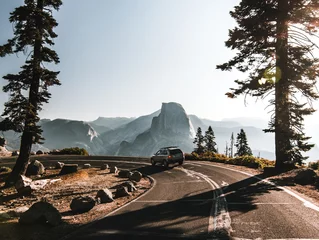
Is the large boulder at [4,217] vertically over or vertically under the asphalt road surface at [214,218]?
under

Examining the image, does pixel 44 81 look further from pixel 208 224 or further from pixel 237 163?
pixel 237 163

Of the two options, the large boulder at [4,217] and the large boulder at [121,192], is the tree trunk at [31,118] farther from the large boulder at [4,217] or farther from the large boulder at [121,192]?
the large boulder at [4,217]

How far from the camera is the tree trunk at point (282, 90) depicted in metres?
17.3

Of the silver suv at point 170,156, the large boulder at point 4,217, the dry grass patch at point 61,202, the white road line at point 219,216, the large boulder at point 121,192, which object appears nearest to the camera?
the white road line at point 219,216

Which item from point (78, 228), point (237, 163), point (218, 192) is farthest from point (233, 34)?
point (78, 228)

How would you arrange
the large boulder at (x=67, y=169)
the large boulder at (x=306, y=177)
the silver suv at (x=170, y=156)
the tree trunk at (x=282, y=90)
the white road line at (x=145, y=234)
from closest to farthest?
the white road line at (x=145, y=234), the large boulder at (x=306, y=177), the tree trunk at (x=282, y=90), the large boulder at (x=67, y=169), the silver suv at (x=170, y=156)

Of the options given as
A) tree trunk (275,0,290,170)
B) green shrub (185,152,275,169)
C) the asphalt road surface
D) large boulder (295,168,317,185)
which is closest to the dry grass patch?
the asphalt road surface

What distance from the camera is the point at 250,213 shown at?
7.77m

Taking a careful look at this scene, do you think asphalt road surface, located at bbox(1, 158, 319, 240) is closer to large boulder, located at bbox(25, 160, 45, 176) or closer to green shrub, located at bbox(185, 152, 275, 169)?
green shrub, located at bbox(185, 152, 275, 169)

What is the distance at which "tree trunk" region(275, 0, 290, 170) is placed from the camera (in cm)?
1727

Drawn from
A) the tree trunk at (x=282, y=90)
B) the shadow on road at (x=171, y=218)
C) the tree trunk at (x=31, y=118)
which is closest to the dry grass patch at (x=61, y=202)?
the shadow on road at (x=171, y=218)

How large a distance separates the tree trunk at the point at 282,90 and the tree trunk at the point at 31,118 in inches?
649

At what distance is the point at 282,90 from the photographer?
1731 cm

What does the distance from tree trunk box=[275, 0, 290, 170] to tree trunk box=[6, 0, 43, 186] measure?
54.1 feet
